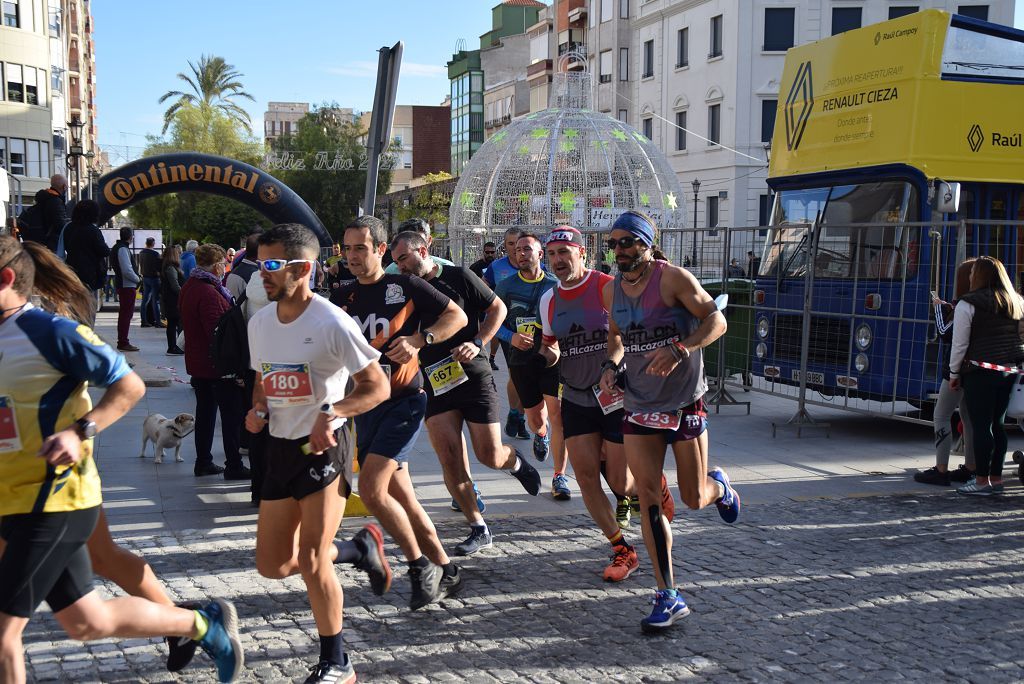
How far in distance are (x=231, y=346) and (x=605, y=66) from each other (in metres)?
48.7

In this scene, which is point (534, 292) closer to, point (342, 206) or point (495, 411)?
point (495, 411)

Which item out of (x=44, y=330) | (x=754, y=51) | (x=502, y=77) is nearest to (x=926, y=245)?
(x=44, y=330)

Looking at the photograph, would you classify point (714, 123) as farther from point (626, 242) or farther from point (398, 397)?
point (398, 397)

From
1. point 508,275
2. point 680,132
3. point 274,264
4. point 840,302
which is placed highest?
point 680,132

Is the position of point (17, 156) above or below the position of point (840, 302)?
above

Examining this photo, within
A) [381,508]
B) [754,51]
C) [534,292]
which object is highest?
[754,51]

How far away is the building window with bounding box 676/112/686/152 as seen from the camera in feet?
154

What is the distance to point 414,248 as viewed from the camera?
6.34m

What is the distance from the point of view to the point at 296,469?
13.7 feet

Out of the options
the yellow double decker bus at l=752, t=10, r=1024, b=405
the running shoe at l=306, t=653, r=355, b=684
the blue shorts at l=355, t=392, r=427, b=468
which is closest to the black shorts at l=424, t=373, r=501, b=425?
the blue shorts at l=355, t=392, r=427, b=468

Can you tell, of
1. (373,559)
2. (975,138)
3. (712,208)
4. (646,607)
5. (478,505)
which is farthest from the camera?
(712,208)

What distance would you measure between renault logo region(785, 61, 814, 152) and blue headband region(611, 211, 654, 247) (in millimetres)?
7705

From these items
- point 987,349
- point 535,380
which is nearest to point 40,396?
point 535,380

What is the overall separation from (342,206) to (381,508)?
63.2m
